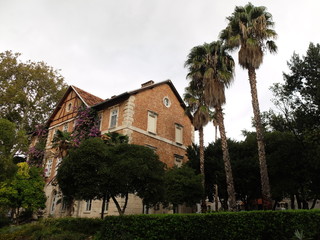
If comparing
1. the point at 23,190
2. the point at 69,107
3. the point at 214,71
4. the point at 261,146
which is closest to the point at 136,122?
the point at 214,71

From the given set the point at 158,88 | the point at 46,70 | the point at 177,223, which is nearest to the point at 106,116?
the point at 158,88

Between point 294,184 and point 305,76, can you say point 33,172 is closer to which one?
point 294,184

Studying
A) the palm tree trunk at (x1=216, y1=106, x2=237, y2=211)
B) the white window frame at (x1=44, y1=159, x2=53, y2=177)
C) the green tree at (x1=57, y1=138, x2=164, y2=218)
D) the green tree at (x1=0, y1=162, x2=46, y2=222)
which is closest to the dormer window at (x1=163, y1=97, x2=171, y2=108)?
the palm tree trunk at (x1=216, y1=106, x2=237, y2=211)

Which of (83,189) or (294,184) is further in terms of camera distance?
(294,184)

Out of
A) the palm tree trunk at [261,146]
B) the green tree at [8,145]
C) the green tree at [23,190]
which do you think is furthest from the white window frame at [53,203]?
the palm tree trunk at [261,146]

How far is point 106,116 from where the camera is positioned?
23719 mm

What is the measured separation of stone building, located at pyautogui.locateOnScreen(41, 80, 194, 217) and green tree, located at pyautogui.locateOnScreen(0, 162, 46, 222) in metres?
1.47

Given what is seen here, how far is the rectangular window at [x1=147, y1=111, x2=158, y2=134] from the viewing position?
2359 cm

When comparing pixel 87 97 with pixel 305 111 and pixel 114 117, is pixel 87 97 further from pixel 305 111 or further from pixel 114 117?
pixel 305 111

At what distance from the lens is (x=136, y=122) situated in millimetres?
22250

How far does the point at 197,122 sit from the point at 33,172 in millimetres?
15281

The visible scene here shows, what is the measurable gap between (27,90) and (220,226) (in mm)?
27729

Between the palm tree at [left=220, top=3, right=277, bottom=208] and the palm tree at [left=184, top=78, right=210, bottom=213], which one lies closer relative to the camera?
the palm tree at [left=220, top=3, right=277, bottom=208]

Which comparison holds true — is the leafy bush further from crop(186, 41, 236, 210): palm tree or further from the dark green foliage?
crop(186, 41, 236, 210): palm tree
